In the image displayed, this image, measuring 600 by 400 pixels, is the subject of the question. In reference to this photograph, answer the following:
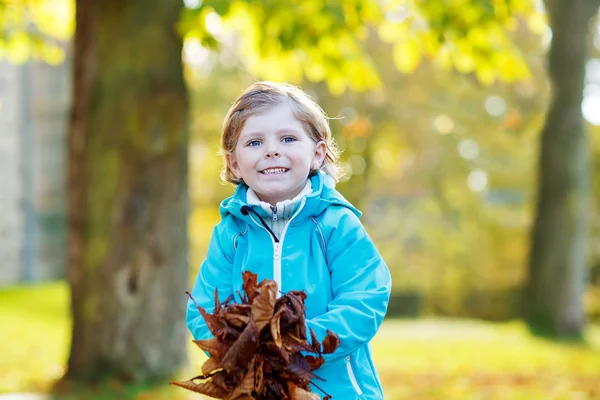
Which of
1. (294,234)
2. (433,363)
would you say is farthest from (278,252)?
(433,363)

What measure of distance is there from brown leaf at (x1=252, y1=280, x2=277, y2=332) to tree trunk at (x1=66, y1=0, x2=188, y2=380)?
4.54 m

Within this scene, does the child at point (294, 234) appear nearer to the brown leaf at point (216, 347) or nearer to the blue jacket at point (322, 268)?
the blue jacket at point (322, 268)

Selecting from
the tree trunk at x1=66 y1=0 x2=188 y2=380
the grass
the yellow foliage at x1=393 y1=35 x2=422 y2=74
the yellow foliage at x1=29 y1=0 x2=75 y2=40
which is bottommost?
the grass

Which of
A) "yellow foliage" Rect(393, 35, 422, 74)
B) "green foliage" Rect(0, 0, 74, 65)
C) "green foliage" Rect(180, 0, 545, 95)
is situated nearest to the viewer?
"green foliage" Rect(180, 0, 545, 95)

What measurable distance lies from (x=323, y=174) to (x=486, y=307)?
57.3 feet

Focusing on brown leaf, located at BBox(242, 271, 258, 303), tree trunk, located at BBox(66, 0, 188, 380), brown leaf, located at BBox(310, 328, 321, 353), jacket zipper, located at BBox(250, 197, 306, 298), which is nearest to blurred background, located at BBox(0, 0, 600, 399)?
tree trunk, located at BBox(66, 0, 188, 380)

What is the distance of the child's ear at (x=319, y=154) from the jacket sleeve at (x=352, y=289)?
20 centimetres

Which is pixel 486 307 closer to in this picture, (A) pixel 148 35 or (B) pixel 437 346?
(B) pixel 437 346

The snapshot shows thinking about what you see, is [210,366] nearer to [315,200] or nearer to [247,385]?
[247,385]

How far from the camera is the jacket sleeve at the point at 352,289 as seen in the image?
2.23 metres

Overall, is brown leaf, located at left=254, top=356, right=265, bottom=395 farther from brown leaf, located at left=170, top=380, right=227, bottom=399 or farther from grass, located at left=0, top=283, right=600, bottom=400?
grass, located at left=0, top=283, right=600, bottom=400

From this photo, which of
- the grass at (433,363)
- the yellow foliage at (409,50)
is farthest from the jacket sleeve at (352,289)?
the yellow foliage at (409,50)

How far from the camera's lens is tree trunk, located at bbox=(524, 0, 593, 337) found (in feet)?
37.9

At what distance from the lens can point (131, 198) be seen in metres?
6.44
